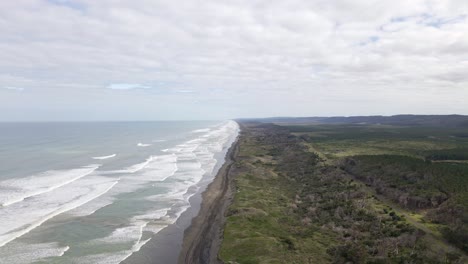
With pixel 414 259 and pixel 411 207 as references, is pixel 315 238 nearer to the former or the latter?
pixel 414 259

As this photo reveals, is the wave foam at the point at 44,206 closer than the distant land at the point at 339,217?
No

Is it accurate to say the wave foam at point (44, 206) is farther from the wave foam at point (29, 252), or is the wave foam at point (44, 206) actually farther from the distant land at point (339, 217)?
the distant land at point (339, 217)

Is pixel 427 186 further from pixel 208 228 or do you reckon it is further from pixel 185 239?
pixel 185 239

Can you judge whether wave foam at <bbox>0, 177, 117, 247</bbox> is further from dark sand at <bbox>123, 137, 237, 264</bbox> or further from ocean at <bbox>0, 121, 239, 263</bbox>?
dark sand at <bbox>123, 137, 237, 264</bbox>

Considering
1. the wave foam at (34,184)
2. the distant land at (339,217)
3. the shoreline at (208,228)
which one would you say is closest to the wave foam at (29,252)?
the shoreline at (208,228)

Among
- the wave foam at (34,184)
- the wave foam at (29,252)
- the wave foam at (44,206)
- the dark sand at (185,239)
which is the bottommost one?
the dark sand at (185,239)

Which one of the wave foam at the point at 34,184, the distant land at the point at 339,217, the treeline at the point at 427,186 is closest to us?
the distant land at the point at 339,217

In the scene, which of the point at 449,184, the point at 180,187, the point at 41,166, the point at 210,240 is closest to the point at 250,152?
the point at 180,187

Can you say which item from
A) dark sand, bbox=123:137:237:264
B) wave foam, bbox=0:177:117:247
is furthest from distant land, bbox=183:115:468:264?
wave foam, bbox=0:177:117:247
